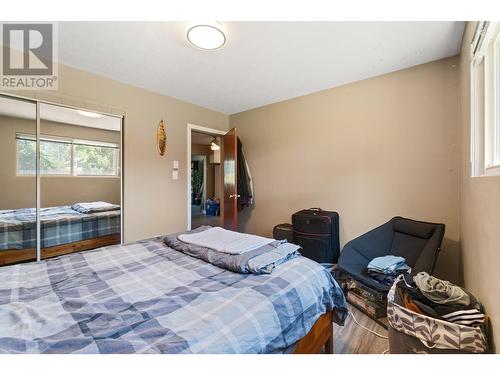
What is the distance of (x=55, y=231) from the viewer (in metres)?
2.24

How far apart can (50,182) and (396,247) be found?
348 centimetres

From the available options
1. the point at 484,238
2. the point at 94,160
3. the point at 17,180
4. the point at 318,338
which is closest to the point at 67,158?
the point at 94,160

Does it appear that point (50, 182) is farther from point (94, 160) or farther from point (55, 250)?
point (55, 250)

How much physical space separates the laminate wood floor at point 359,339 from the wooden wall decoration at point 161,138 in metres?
2.81

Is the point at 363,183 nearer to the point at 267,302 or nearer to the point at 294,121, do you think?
the point at 294,121

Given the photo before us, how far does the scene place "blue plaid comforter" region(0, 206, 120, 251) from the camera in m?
2.02

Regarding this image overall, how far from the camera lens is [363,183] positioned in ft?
8.47

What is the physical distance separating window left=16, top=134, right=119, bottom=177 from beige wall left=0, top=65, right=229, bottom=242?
0.19 metres

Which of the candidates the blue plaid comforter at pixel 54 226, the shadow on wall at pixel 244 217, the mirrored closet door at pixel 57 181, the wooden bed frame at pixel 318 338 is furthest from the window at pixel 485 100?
the blue plaid comforter at pixel 54 226

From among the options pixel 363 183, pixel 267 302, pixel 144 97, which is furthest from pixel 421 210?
pixel 144 97

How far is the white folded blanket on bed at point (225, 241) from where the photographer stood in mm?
1443

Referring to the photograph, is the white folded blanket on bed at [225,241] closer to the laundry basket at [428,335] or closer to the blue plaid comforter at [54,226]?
the laundry basket at [428,335]

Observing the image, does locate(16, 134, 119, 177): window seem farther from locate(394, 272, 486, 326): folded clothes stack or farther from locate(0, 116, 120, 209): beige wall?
locate(394, 272, 486, 326): folded clothes stack
